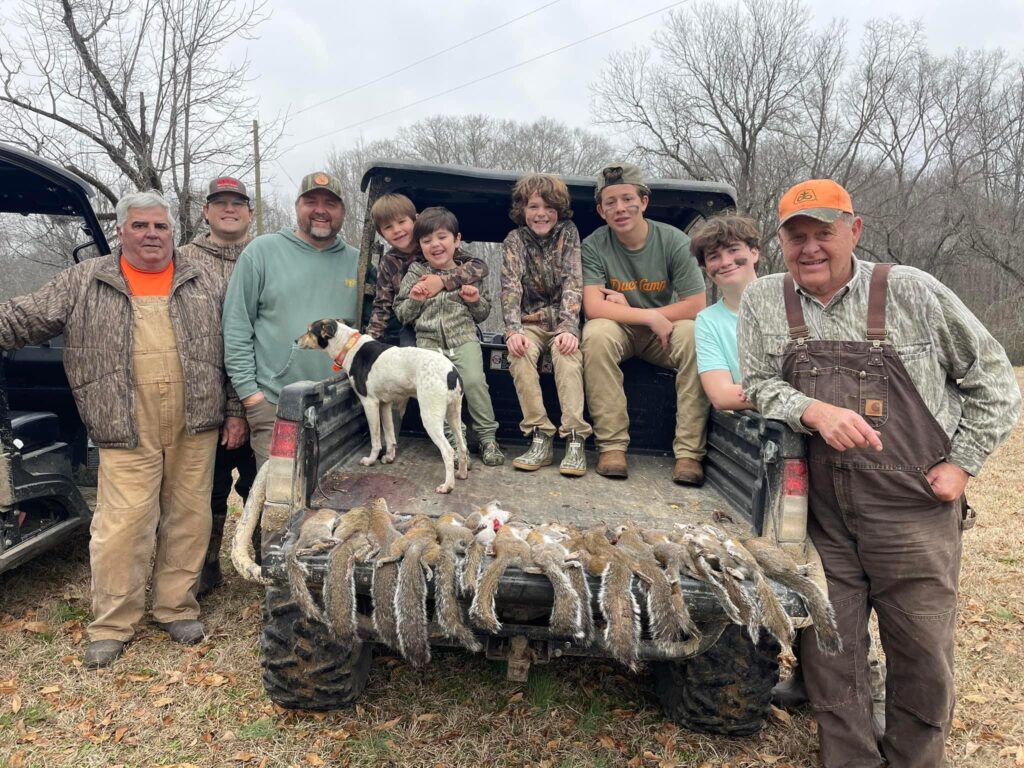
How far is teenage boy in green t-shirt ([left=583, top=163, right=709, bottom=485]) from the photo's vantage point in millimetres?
3744

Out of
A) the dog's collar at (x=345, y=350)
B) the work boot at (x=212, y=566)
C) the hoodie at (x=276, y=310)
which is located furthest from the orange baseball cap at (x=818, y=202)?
the work boot at (x=212, y=566)

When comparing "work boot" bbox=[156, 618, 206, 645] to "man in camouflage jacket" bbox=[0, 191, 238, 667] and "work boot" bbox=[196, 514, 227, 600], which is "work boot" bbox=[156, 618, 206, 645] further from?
"work boot" bbox=[196, 514, 227, 600]

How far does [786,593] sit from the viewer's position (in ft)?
7.84

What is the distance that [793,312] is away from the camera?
2777mm

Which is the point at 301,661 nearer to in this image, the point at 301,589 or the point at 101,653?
the point at 301,589

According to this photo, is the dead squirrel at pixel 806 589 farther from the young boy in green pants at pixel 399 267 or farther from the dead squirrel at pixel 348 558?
the young boy in green pants at pixel 399 267

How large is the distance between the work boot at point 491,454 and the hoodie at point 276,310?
1.16m

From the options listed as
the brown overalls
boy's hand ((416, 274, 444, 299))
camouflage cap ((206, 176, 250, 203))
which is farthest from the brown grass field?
camouflage cap ((206, 176, 250, 203))

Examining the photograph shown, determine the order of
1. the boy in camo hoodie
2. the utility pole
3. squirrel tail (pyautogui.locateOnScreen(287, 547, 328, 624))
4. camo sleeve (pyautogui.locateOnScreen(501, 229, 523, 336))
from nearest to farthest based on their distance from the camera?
squirrel tail (pyautogui.locateOnScreen(287, 547, 328, 624)) < the boy in camo hoodie < camo sleeve (pyautogui.locateOnScreen(501, 229, 523, 336)) < the utility pole

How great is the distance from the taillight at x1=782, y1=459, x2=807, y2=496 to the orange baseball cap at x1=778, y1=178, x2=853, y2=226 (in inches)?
38.4

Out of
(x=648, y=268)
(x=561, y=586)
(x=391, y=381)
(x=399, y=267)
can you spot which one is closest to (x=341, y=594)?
(x=561, y=586)

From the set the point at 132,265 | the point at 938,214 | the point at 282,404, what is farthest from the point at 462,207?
the point at 938,214

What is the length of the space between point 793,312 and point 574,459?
1.45m

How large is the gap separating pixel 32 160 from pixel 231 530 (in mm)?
3228
